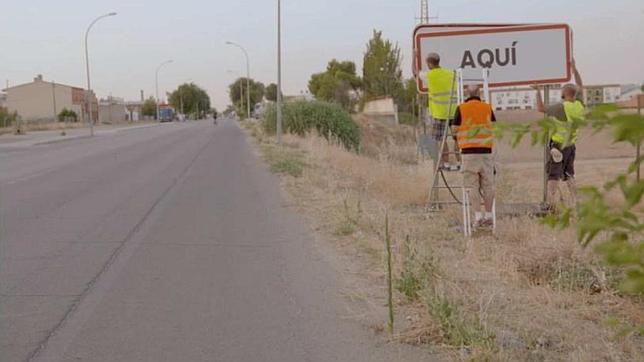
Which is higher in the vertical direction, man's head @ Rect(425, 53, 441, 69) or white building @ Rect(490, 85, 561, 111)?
man's head @ Rect(425, 53, 441, 69)

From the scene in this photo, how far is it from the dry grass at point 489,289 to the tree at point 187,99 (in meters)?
154

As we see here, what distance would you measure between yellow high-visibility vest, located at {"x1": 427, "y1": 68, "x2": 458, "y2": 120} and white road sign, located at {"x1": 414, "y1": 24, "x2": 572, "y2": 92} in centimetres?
45

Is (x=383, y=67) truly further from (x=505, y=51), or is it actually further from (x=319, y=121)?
(x=505, y=51)

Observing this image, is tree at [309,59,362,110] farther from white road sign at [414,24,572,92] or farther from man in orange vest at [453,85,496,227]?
man in orange vest at [453,85,496,227]

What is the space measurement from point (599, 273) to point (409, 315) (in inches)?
69.2

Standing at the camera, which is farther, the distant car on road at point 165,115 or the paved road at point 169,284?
the distant car on road at point 165,115

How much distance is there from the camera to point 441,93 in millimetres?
9797

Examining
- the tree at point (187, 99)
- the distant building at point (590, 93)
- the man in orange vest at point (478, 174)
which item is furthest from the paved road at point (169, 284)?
the tree at point (187, 99)

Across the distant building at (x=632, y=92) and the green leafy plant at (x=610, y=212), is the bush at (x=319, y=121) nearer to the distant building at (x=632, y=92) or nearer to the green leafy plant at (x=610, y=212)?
the distant building at (x=632, y=92)

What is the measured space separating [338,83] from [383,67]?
61.6 ft

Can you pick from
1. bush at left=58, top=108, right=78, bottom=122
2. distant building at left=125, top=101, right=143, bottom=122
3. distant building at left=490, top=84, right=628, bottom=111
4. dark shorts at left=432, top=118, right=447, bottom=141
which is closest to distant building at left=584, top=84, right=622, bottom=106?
distant building at left=490, top=84, right=628, bottom=111

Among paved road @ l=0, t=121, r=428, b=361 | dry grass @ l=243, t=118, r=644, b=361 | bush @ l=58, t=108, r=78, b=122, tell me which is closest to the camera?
dry grass @ l=243, t=118, r=644, b=361

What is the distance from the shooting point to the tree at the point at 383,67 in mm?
60750

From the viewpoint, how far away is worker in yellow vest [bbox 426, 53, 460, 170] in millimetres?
9625
